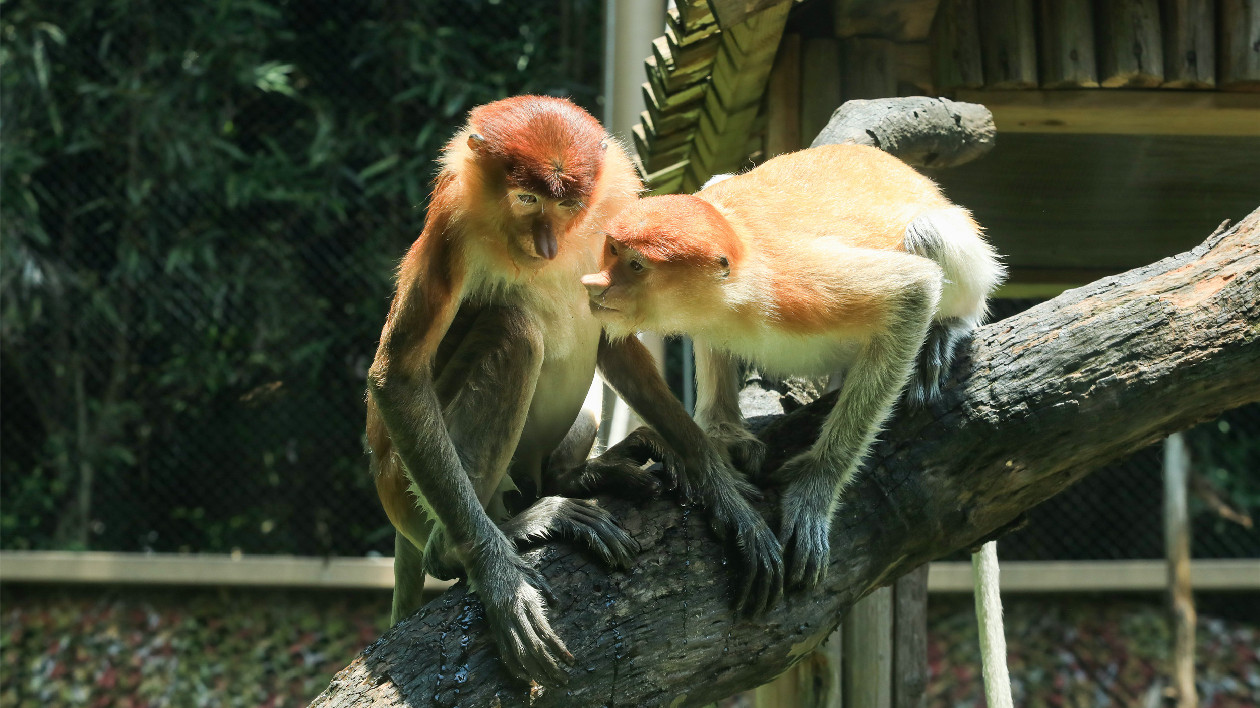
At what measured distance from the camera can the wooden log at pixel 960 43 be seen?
3.92 metres

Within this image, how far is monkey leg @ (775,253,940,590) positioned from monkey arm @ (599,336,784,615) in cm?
13

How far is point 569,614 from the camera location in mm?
2686

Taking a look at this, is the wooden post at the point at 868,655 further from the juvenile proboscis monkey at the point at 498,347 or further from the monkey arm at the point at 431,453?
the monkey arm at the point at 431,453

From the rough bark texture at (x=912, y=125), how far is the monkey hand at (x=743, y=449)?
1240 mm

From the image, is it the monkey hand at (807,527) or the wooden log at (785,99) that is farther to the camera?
the wooden log at (785,99)

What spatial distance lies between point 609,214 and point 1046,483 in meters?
1.48

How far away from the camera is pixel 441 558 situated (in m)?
3.09

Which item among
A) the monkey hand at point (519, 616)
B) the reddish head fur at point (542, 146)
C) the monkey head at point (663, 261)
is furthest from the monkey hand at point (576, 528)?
the reddish head fur at point (542, 146)

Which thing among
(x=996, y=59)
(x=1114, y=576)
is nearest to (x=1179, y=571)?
(x=1114, y=576)

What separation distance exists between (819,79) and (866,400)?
1.79 meters

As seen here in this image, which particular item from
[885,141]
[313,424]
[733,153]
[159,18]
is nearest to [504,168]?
[885,141]

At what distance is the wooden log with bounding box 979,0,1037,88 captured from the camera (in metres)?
3.87

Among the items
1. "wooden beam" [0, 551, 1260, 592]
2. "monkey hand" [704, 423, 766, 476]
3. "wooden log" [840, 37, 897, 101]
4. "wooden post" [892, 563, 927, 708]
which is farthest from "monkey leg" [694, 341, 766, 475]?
"wooden beam" [0, 551, 1260, 592]

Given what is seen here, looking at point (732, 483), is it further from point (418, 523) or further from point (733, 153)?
point (733, 153)
